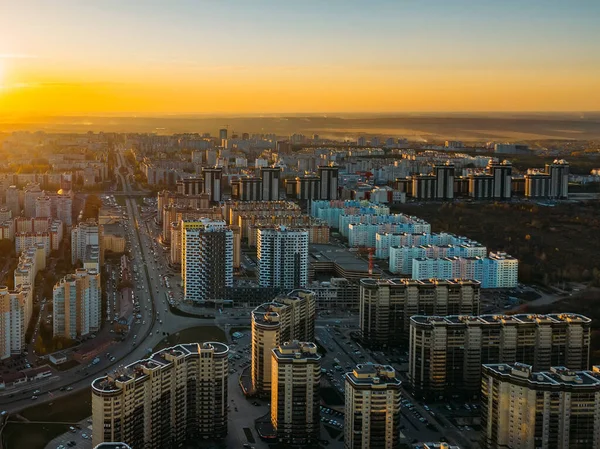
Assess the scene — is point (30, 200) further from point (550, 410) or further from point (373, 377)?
point (550, 410)

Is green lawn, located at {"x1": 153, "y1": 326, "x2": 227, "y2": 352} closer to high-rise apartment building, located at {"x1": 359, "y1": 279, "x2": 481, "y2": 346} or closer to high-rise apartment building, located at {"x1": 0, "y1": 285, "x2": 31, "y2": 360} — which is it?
high-rise apartment building, located at {"x1": 0, "y1": 285, "x2": 31, "y2": 360}

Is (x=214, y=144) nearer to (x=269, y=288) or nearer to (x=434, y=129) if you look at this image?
(x=434, y=129)

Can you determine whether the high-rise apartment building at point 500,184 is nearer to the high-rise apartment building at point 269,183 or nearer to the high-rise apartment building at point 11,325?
the high-rise apartment building at point 269,183

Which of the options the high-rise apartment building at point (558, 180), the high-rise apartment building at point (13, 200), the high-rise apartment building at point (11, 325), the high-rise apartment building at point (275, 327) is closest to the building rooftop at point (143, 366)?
the high-rise apartment building at point (275, 327)

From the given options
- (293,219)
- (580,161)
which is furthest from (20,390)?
(580,161)

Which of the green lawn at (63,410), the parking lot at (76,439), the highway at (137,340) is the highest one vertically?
the highway at (137,340)

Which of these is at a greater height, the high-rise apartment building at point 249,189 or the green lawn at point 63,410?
the high-rise apartment building at point 249,189

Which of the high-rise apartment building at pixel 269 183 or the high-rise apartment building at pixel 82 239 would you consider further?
the high-rise apartment building at pixel 269 183
